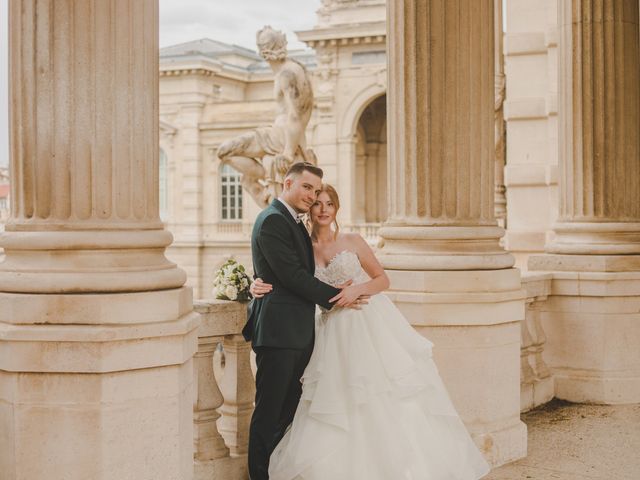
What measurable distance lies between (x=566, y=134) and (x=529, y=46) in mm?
5140

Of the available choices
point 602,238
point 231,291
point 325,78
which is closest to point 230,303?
point 231,291

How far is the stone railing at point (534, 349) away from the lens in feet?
25.7

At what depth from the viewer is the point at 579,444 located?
262 inches

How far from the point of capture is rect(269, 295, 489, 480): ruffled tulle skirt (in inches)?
188

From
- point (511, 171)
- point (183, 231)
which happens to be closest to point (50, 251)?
point (511, 171)

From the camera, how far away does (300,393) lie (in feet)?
16.4

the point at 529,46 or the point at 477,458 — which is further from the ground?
the point at 529,46

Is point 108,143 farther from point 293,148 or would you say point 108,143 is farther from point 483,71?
point 293,148

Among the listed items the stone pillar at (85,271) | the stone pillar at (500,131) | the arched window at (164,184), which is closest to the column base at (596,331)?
the stone pillar at (85,271)

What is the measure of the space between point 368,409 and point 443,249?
1713 mm

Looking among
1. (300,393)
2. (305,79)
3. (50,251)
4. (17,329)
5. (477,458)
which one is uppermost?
(305,79)

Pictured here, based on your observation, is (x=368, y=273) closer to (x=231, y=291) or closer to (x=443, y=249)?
(x=231, y=291)

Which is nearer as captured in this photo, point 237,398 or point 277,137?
point 237,398

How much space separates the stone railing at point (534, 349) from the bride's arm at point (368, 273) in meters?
2.97
